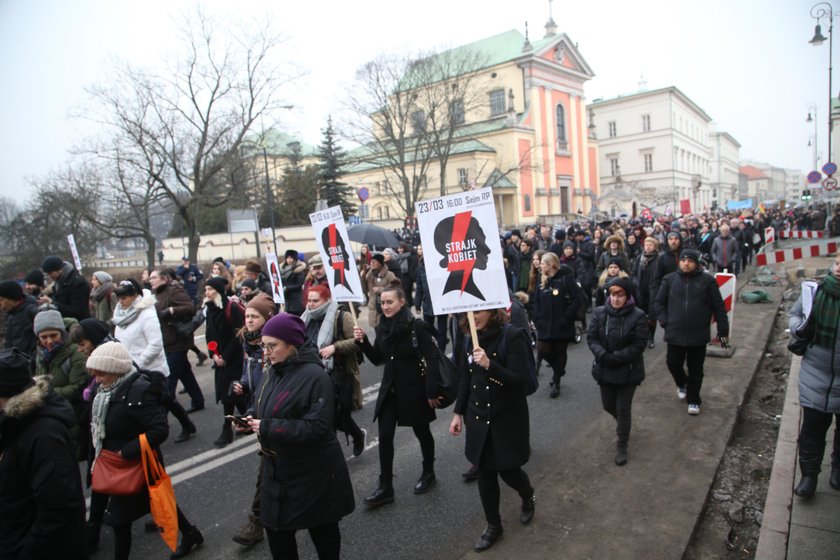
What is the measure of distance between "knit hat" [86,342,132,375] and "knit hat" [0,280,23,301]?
127 inches

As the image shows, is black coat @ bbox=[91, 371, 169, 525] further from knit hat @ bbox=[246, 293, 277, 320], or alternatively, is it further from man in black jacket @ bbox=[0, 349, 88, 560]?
knit hat @ bbox=[246, 293, 277, 320]

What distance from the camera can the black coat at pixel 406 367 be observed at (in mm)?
4520

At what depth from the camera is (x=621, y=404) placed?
5.26 meters

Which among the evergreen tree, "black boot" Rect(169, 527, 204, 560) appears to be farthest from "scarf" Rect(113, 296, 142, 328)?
the evergreen tree

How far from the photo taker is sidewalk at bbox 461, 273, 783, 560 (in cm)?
386

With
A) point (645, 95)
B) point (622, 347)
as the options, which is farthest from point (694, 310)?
point (645, 95)

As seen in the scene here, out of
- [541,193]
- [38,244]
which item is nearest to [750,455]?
[38,244]

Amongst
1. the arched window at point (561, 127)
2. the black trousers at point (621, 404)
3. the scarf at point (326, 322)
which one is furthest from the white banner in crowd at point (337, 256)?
the arched window at point (561, 127)

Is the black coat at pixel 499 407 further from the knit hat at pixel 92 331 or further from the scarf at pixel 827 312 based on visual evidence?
the knit hat at pixel 92 331

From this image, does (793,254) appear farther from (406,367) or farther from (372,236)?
→ (406,367)

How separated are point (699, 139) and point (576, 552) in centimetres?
10861

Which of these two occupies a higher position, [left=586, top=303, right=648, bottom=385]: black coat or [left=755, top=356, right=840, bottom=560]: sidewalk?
[left=586, top=303, right=648, bottom=385]: black coat

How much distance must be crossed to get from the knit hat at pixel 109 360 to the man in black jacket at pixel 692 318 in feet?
18.3

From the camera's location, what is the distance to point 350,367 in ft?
16.5
